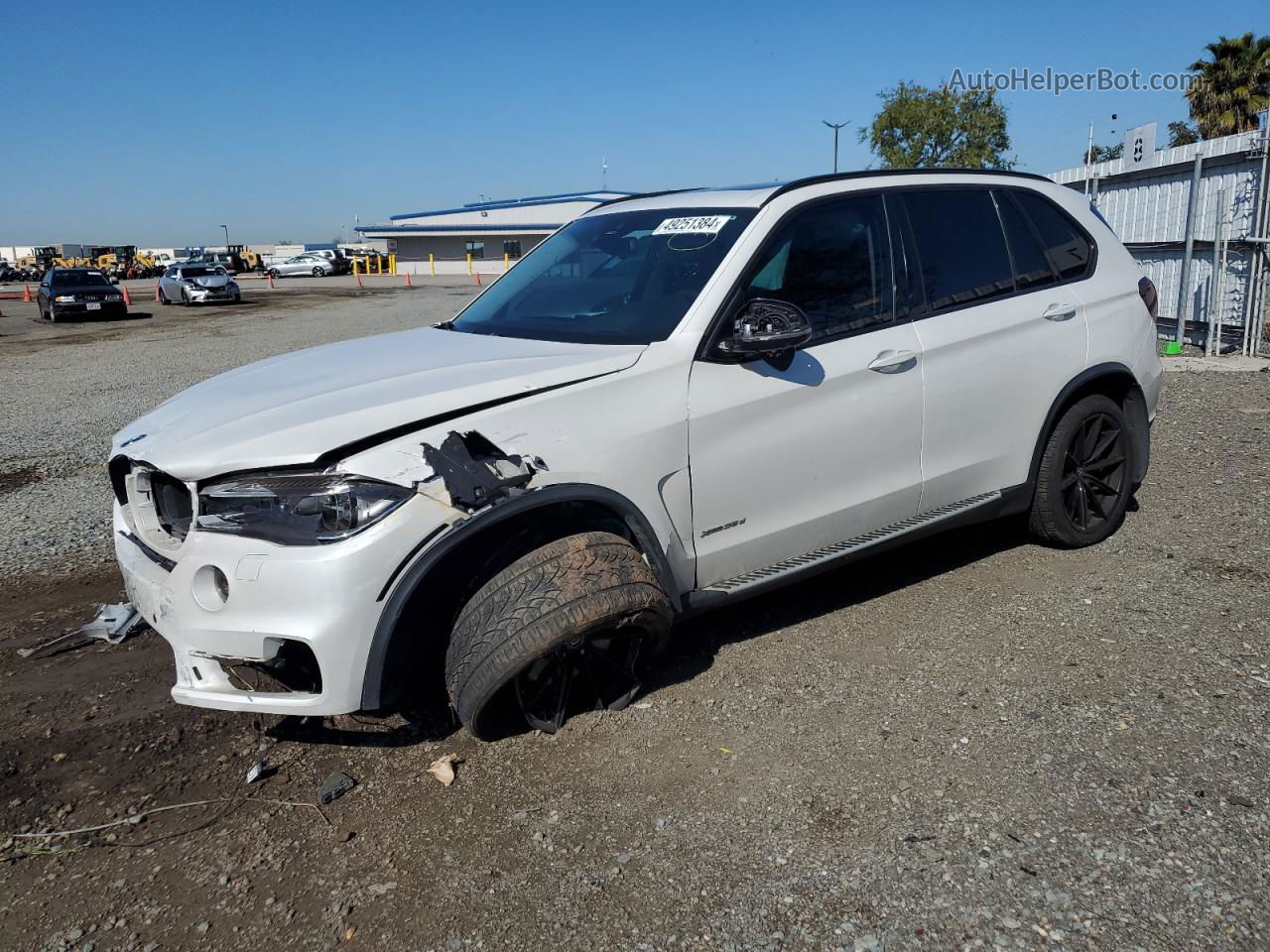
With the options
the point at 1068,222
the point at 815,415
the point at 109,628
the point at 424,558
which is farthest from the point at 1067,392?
the point at 109,628

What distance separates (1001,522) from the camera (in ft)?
18.5

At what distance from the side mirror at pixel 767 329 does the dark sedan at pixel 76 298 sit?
27.6 metres

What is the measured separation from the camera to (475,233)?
67812 millimetres

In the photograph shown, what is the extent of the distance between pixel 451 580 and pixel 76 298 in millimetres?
27694

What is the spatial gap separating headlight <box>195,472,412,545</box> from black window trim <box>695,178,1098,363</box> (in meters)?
1.27

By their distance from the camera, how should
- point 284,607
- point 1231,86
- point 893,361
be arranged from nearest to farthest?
point 284,607
point 893,361
point 1231,86

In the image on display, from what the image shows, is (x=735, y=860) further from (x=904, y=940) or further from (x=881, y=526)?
(x=881, y=526)

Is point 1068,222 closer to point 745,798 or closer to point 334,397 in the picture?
point 745,798

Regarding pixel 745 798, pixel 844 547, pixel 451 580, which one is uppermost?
pixel 451 580

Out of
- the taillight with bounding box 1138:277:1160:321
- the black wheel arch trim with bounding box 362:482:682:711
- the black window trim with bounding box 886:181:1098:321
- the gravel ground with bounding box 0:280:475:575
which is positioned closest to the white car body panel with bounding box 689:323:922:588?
the black window trim with bounding box 886:181:1098:321

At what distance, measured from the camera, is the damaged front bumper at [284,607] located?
2.82 m

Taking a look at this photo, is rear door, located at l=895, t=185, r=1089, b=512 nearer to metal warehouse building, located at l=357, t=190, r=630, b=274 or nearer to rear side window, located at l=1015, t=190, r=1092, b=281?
rear side window, located at l=1015, t=190, r=1092, b=281

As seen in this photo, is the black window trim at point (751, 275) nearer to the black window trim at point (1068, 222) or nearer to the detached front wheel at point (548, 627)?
the detached front wheel at point (548, 627)

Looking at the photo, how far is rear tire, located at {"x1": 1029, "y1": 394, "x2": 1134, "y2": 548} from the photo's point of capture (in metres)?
4.75
